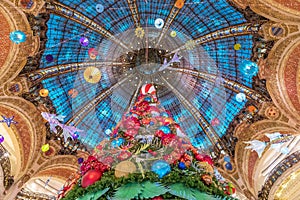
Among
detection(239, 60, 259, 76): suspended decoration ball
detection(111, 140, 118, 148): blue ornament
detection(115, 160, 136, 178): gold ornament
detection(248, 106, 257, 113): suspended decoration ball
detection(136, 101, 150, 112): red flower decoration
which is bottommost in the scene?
detection(115, 160, 136, 178): gold ornament

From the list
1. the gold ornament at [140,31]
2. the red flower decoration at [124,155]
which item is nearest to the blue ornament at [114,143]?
the red flower decoration at [124,155]

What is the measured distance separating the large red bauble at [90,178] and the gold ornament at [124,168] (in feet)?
1.41


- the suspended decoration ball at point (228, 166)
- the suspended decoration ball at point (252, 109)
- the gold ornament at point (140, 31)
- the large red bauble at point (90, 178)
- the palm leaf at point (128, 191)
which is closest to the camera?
the palm leaf at point (128, 191)

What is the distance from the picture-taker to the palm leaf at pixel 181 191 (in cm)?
541

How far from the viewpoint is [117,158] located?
6.52m

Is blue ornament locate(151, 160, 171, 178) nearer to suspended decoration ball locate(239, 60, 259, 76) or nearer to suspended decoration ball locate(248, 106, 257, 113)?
suspended decoration ball locate(239, 60, 259, 76)

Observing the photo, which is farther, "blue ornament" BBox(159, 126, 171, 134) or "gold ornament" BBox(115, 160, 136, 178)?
"blue ornament" BBox(159, 126, 171, 134)

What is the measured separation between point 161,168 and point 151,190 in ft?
2.42

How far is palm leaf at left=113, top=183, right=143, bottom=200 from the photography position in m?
5.29

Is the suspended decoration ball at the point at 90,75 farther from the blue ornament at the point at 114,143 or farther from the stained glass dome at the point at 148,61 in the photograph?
the blue ornament at the point at 114,143

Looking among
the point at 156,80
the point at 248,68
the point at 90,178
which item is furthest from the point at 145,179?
the point at 248,68

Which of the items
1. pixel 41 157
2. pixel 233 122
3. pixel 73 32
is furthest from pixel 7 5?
pixel 233 122

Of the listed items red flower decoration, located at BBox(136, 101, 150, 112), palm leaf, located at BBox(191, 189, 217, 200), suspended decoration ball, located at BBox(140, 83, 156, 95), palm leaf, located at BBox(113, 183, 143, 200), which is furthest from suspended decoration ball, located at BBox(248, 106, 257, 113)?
palm leaf, located at BBox(113, 183, 143, 200)

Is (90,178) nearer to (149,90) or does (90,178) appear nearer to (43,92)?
(149,90)
